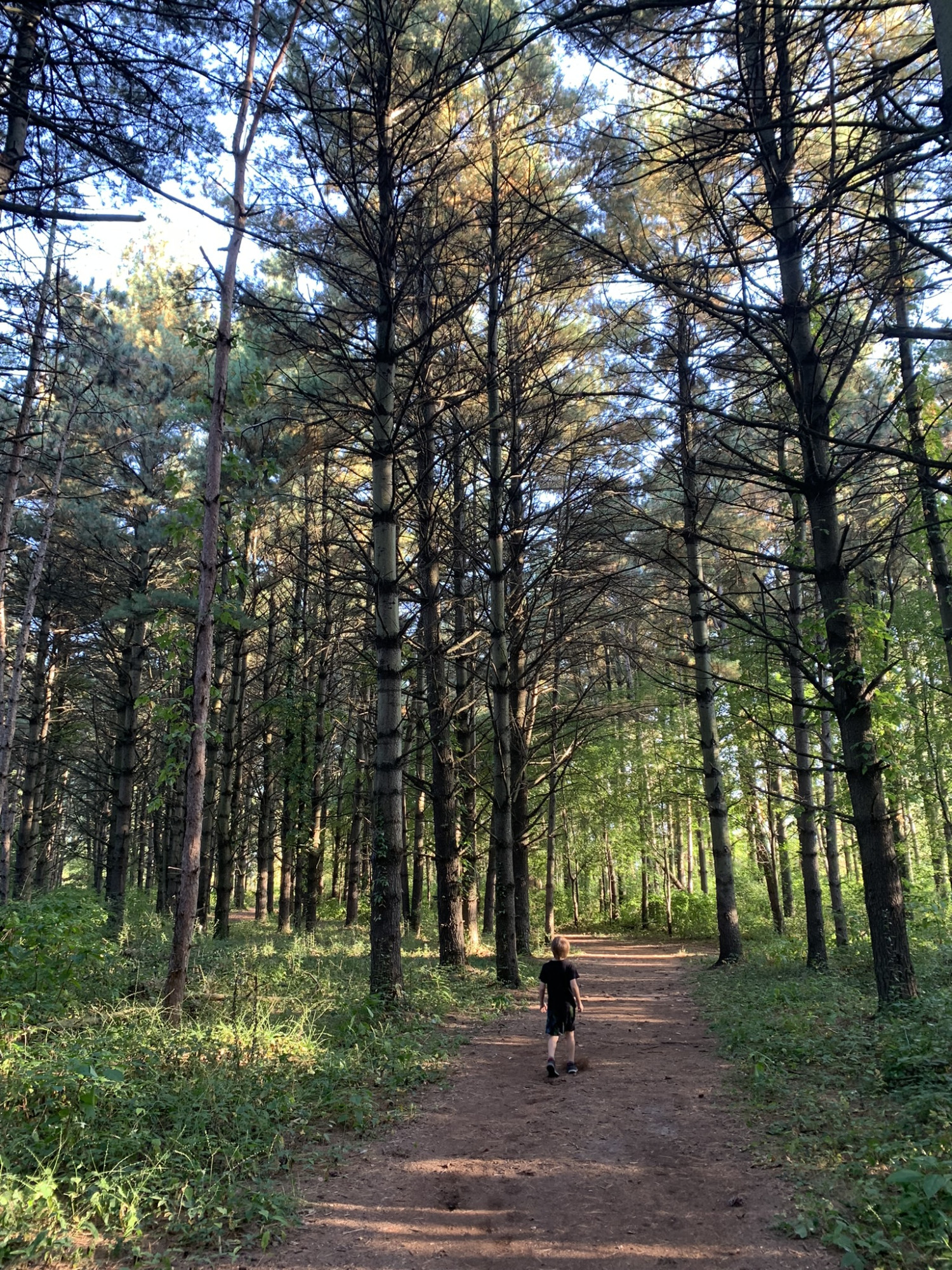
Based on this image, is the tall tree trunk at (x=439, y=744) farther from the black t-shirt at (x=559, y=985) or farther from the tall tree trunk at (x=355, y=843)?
the tall tree trunk at (x=355, y=843)

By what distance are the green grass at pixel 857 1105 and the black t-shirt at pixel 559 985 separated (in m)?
1.60

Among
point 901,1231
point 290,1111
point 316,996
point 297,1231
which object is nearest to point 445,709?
point 316,996

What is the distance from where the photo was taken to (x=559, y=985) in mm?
6867

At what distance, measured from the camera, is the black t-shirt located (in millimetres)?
6836

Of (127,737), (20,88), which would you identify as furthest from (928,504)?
(127,737)

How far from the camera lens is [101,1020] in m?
5.86

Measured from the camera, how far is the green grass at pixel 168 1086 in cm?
356

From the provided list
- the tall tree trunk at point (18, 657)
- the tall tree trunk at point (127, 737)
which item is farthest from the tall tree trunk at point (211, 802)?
the tall tree trunk at point (18, 657)

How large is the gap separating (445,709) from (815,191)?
822 cm

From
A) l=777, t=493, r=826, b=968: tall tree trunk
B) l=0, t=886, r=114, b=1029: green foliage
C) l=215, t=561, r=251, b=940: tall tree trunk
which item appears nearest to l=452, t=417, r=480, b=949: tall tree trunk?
l=215, t=561, r=251, b=940: tall tree trunk

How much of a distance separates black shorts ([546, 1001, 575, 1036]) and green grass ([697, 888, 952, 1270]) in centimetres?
152

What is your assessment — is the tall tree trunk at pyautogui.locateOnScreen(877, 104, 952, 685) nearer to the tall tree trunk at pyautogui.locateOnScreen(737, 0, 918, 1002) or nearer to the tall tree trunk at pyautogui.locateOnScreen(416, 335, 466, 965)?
the tall tree trunk at pyautogui.locateOnScreen(737, 0, 918, 1002)

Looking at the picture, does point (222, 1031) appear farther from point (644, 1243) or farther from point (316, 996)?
point (644, 1243)

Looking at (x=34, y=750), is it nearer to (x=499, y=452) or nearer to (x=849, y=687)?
(x=499, y=452)
